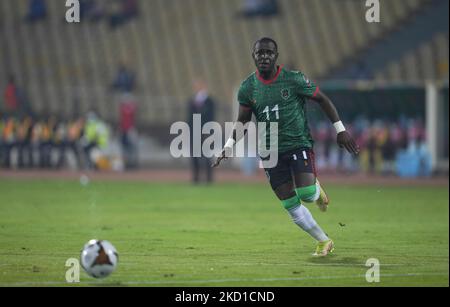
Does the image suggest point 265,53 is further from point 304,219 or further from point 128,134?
point 128,134

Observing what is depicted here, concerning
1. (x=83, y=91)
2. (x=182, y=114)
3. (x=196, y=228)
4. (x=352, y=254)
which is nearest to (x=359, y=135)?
(x=182, y=114)

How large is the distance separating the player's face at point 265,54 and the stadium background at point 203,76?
11676mm

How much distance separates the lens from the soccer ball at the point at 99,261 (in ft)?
30.9

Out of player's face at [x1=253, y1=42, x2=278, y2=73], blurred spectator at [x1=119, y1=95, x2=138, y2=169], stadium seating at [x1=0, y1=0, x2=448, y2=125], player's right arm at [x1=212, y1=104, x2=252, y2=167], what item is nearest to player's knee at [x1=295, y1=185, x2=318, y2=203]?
player's right arm at [x1=212, y1=104, x2=252, y2=167]

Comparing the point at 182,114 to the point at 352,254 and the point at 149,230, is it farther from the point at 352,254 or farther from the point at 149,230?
the point at 352,254

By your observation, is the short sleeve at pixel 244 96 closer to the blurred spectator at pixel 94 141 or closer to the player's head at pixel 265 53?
the player's head at pixel 265 53

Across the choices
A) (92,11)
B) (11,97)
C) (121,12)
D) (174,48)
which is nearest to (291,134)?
(11,97)

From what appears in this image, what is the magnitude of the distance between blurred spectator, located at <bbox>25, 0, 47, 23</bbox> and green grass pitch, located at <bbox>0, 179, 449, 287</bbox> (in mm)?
15845

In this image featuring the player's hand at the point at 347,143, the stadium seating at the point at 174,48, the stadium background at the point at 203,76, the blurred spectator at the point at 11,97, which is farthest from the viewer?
the stadium seating at the point at 174,48

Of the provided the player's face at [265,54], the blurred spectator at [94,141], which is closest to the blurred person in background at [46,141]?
the blurred spectator at [94,141]

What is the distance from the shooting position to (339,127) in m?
11.6

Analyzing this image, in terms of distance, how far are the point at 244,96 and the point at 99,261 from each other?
3245mm
